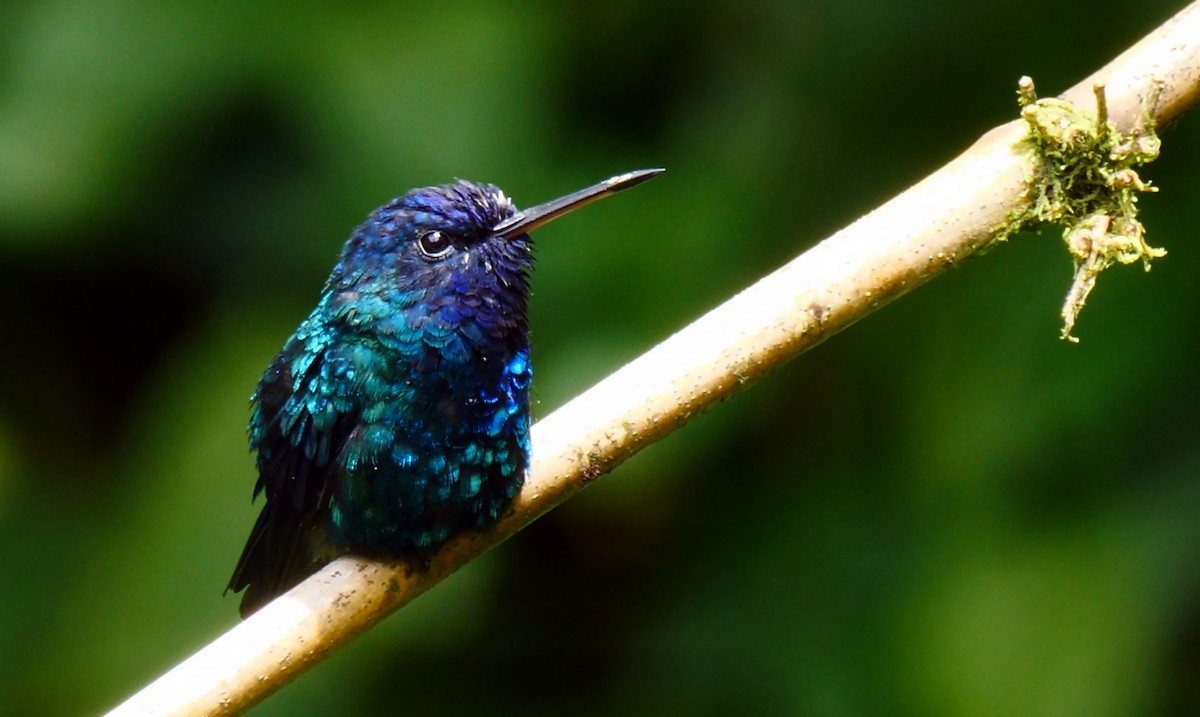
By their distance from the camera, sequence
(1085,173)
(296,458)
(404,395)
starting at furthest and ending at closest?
1. (296,458)
2. (404,395)
3. (1085,173)

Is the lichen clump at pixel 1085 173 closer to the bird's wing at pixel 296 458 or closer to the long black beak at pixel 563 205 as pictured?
the long black beak at pixel 563 205

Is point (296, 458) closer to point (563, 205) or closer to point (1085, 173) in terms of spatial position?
point (563, 205)

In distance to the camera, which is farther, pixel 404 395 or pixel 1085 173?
pixel 404 395

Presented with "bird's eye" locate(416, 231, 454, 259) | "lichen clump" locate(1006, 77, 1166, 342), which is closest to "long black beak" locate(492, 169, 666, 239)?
"bird's eye" locate(416, 231, 454, 259)

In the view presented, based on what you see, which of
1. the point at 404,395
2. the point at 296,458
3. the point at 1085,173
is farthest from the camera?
the point at 296,458

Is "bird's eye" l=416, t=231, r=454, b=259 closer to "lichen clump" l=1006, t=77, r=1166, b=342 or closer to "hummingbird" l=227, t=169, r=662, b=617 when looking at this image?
"hummingbird" l=227, t=169, r=662, b=617

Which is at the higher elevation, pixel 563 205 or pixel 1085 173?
pixel 563 205

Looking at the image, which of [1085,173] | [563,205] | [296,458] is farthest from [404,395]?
[1085,173]

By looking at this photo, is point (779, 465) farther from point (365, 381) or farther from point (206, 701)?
point (206, 701)

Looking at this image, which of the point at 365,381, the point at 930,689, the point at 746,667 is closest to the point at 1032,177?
the point at 365,381
